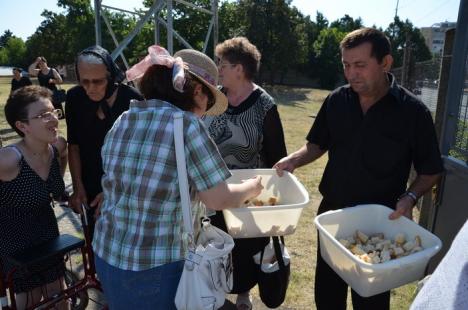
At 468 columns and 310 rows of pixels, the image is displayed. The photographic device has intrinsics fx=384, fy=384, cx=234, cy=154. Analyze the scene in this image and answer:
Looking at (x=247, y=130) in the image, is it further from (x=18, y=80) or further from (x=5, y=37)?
(x=5, y=37)

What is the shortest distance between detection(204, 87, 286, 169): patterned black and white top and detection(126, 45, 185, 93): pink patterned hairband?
1.10 m

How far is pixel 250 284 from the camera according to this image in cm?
291

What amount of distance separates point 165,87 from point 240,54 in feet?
4.14

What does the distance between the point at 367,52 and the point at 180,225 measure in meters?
1.40

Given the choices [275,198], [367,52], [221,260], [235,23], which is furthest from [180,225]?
[235,23]

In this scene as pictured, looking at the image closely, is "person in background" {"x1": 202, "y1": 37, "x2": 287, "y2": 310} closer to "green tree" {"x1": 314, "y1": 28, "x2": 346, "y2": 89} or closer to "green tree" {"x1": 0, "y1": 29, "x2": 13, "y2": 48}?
"green tree" {"x1": 314, "y1": 28, "x2": 346, "y2": 89}

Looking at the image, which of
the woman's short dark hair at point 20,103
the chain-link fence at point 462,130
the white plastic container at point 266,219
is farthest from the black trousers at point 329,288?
the woman's short dark hair at point 20,103

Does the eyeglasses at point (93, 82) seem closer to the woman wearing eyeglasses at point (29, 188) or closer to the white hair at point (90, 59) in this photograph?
the white hair at point (90, 59)

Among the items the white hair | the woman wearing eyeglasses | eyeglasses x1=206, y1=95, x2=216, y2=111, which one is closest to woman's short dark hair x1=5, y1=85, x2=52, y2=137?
the woman wearing eyeglasses

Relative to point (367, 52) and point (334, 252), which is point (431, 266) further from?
point (367, 52)

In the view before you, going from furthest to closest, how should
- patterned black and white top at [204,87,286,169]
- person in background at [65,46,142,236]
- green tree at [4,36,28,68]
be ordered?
green tree at [4,36,28,68], patterned black and white top at [204,87,286,169], person in background at [65,46,142,236]

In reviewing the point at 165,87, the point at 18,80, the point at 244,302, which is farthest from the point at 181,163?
the point at 18,80

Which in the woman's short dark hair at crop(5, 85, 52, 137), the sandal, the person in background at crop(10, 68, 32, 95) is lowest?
the sandal

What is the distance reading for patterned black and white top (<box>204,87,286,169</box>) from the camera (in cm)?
260
